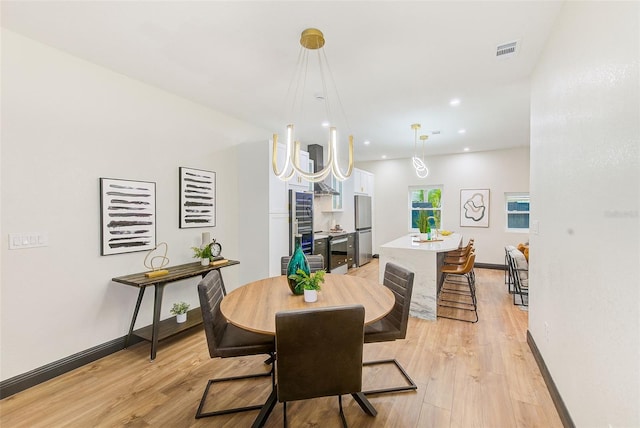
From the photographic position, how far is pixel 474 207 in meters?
A: 6.66

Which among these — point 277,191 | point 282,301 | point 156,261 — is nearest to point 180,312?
point 156,261

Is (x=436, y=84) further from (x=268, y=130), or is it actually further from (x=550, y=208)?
(x=268, y=130)

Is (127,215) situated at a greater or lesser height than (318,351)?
greater

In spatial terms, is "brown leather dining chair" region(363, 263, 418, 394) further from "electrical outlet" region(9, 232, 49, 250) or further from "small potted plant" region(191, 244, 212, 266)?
"electrical outlet" region(9, 232, 49, 250)

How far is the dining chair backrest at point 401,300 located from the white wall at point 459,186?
5.21 meters

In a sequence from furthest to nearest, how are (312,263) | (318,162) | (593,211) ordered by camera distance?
1. (318,162)
2. (312,263)
3. (593,211)

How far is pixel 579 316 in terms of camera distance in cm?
166

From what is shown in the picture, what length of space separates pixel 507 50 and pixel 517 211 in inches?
197

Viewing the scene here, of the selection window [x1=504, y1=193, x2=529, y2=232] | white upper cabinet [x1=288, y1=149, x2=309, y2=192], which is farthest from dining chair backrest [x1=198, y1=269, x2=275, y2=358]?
window [x1=504, y1=193, x2=529, y2=232]

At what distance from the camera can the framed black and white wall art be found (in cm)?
654

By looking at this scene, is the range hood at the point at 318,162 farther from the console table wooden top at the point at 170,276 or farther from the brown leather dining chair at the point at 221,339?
the brown leather dining chair at the point at 221,339

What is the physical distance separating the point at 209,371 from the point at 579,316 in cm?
274

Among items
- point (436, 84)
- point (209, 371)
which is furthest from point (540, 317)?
point (209, 371)

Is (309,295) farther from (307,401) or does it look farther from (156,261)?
(156,261)
